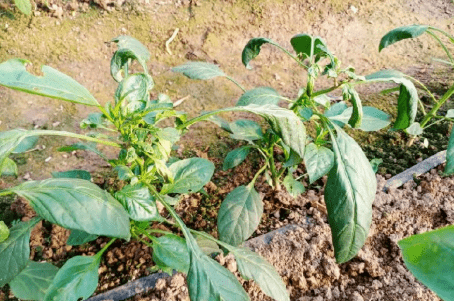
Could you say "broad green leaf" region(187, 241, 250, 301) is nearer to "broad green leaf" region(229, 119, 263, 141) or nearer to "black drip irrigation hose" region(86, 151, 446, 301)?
"black drip irrigation hose" region(86, 151, 446, 301)

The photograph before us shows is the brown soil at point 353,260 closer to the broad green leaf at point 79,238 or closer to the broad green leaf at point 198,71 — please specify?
the broad green leaf at point 79,238

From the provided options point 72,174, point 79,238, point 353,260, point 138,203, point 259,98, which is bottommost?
point 353,260

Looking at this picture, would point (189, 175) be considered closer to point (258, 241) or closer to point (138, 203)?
point (138, 203)

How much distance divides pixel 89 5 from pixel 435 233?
285 centimetres

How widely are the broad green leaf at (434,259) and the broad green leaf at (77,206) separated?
624mm

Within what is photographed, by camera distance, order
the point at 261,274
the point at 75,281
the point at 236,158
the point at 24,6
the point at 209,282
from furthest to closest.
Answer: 1. the point at 24,6
2. the point at 236,158
3. the point at 261,274
4. the point at 75,281
5. the point at 209,282

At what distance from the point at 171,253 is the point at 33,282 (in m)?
0.48

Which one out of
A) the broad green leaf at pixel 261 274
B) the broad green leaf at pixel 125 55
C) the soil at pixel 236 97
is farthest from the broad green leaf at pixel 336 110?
the broad green leaf at pixel 125 55

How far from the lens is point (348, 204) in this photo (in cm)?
110

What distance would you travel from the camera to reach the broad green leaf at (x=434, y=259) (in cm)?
65

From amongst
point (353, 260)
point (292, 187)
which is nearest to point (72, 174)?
point (292, 187)

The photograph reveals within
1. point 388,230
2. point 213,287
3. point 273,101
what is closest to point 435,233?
point 213,287

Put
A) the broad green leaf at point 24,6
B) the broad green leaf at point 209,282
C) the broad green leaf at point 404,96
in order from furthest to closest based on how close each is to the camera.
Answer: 1. the broad green leaf at point 24,6
2. the broad green leaf at point 404,96
3. the broad green leaf at point 209,282

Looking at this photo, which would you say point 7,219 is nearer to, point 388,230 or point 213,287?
point 213,287
